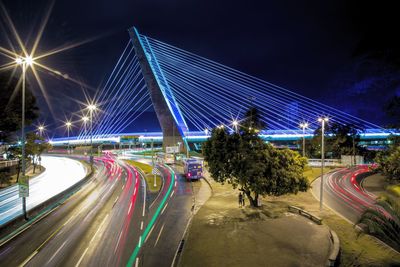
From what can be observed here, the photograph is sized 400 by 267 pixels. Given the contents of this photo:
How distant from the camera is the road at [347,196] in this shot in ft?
75.0

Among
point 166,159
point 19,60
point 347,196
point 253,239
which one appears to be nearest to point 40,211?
point 19,60

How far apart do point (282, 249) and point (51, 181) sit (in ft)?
112

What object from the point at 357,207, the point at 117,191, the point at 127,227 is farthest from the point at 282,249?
the point at 117,191

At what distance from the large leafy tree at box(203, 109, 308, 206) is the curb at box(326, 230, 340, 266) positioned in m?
4.96

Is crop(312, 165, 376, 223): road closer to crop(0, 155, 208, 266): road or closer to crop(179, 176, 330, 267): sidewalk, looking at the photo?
crop(179, 176, 330, 267): sidewalk

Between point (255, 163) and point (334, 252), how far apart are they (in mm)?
8109

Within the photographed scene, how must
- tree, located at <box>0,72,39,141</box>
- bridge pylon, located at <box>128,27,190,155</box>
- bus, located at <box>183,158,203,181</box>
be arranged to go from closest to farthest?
1. tree, located at <box>0,72,39,141</box>
2. bus, located at <box>183,158,203,181</box>
3. bridge pylon, located at <box>128,27,190,155</box>

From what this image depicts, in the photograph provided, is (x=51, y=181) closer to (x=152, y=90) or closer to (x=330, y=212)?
(x=152, y=90)

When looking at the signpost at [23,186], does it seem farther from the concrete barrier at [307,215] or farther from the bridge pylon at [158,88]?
the bridge pylon at [158,88]

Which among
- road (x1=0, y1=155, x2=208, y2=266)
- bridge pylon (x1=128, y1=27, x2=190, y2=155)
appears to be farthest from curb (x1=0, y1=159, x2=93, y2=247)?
bridge pylon (x1=128, y1=27, x2=190, y2=155)

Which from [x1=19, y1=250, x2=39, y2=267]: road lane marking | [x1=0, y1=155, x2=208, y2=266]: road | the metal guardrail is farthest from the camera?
the metal guardrail

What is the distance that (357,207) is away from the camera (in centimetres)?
2431

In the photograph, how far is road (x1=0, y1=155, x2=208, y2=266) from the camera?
12977mm

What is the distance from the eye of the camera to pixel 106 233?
16.3 meters
